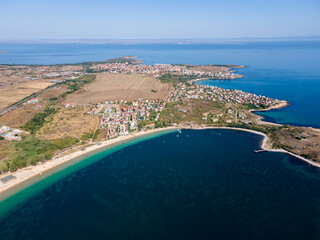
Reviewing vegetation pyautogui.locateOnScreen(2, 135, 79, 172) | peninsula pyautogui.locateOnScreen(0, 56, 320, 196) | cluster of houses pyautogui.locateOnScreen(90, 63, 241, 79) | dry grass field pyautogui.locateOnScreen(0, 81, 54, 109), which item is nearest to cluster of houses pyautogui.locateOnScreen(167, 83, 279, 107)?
peninsula pyautogui.locateOnScreen(0, 56, 320, 196)

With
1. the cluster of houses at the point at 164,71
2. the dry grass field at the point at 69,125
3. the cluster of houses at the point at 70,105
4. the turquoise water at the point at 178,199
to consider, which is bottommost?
the turquoise water at the point at 178,199

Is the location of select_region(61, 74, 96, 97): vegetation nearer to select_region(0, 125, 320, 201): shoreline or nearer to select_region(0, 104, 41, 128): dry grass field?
select_region(0, 104, 41, 128): dry grass field

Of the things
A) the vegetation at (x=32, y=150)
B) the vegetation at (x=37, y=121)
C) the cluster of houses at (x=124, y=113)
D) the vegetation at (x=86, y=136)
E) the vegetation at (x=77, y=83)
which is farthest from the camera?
the vegetation at (x=77, y=83)

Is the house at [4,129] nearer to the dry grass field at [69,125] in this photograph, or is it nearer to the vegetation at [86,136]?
the dry grass field at [69,125]

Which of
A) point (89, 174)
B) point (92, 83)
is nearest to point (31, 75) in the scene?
point (92, 83)

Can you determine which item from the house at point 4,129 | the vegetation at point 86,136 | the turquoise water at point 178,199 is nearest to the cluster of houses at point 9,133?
the house at point 4,129
